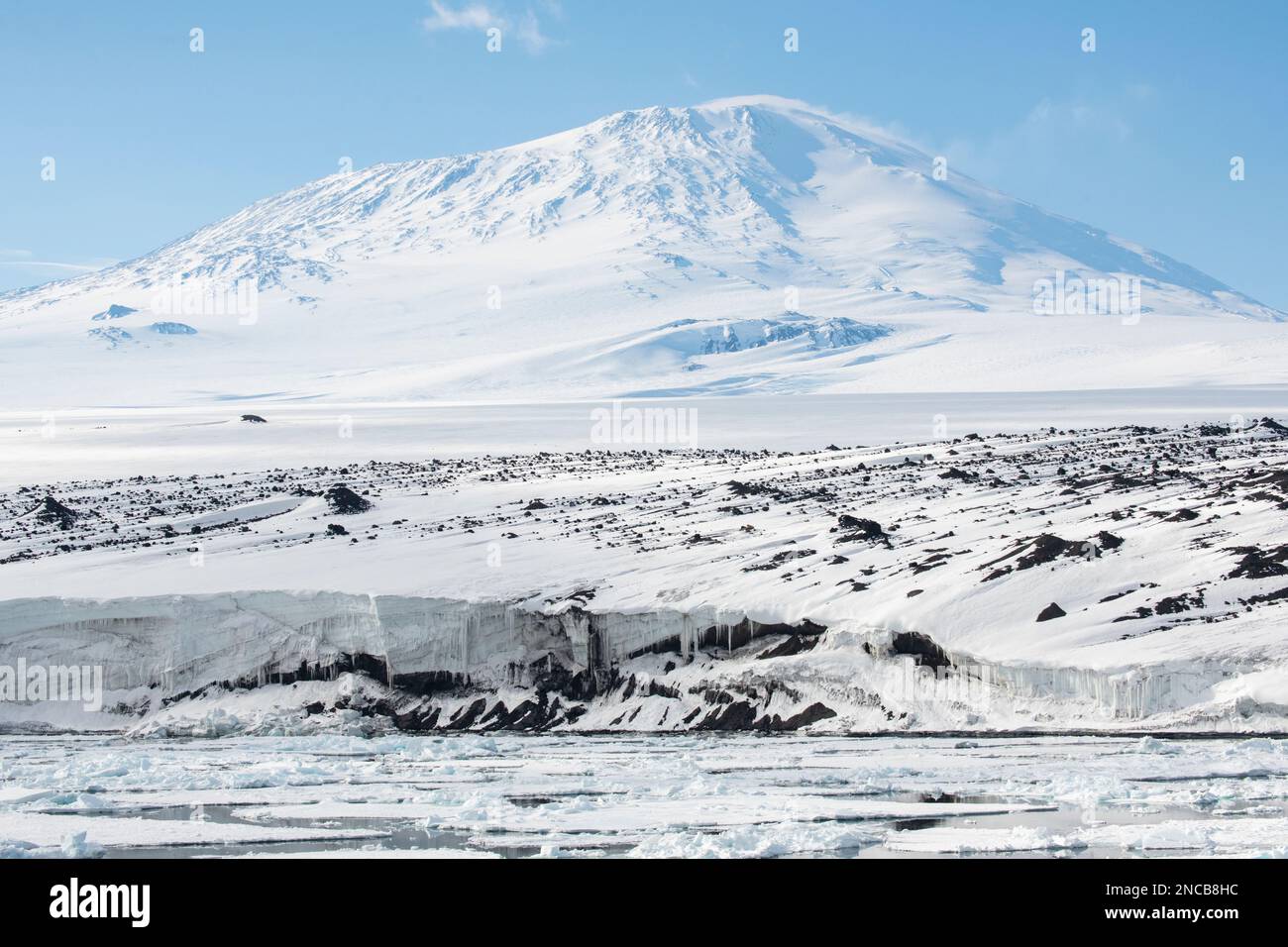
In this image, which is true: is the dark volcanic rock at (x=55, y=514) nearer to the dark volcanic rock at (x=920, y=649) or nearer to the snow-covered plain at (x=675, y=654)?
the snow-covered plain at (x=675, y=654)

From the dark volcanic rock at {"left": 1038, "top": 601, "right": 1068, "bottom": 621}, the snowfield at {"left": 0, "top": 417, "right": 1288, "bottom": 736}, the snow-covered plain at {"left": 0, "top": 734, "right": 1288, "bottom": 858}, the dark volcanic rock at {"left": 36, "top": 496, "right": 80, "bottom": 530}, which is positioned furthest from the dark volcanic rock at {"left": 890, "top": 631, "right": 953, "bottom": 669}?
the dark volcanic rock at {"left": 36, "top": 496, "right": 80, "bottom": 530}

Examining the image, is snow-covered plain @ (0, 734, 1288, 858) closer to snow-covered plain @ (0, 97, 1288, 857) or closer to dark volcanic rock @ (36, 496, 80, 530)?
snow-covered plain @ (0, 97, 1288, 857)

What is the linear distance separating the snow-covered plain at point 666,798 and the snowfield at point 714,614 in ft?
6.75

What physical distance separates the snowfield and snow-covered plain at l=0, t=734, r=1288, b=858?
2.06 m

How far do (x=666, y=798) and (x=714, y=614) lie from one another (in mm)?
9958

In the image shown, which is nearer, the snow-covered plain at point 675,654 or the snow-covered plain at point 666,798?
the snow-covered plain at point 666,798

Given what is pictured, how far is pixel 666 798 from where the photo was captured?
20.2m

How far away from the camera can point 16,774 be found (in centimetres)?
2286

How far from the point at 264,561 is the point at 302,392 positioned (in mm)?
158414

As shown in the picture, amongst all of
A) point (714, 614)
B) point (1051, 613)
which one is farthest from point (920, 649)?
point (714, 614)

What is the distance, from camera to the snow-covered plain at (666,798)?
17.3 m

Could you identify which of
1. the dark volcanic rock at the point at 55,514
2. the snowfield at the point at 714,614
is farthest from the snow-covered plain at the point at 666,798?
the dark volcanic rock at the point at 55,514
